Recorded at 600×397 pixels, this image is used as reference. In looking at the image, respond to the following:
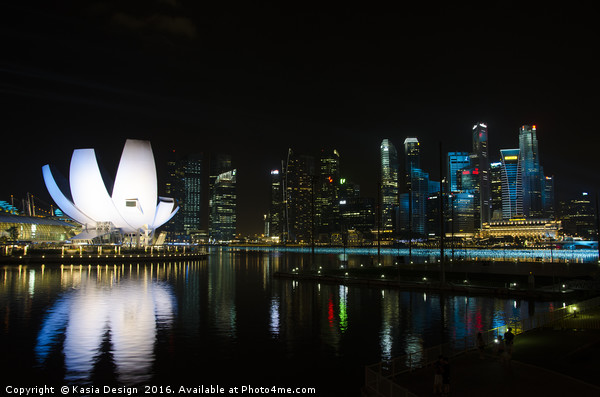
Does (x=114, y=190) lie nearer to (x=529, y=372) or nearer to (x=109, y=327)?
(x=109, y=327)

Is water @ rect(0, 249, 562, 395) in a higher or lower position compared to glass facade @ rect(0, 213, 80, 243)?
lower

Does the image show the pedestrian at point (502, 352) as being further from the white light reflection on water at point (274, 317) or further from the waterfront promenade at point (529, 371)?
the white light reflection on water at point (274, 317)

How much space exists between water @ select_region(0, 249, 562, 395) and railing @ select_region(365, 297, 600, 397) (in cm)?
132

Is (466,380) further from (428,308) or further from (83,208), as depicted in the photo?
(83,208)

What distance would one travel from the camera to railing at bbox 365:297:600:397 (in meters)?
8.73

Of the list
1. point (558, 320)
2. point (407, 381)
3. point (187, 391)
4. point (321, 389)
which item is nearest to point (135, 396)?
point (187, 391)

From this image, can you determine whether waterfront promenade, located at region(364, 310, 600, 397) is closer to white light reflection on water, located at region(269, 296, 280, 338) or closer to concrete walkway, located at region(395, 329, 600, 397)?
concrete walkway, located at region(395, 329, 600, 397)

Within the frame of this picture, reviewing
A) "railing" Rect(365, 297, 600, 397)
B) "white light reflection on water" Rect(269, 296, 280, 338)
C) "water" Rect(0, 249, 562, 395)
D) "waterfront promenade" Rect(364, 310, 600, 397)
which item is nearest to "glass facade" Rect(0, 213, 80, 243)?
"water" Rect(0, 249, 562, 395)

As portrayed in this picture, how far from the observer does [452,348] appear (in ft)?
38.0

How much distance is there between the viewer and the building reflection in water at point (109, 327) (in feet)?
41.0

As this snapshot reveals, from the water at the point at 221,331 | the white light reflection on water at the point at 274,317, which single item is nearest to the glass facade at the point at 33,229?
the water at the point at 221,331

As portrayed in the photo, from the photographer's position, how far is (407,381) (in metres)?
9.31

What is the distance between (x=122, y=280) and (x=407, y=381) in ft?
100

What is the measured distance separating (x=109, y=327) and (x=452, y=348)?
12.8 meters
